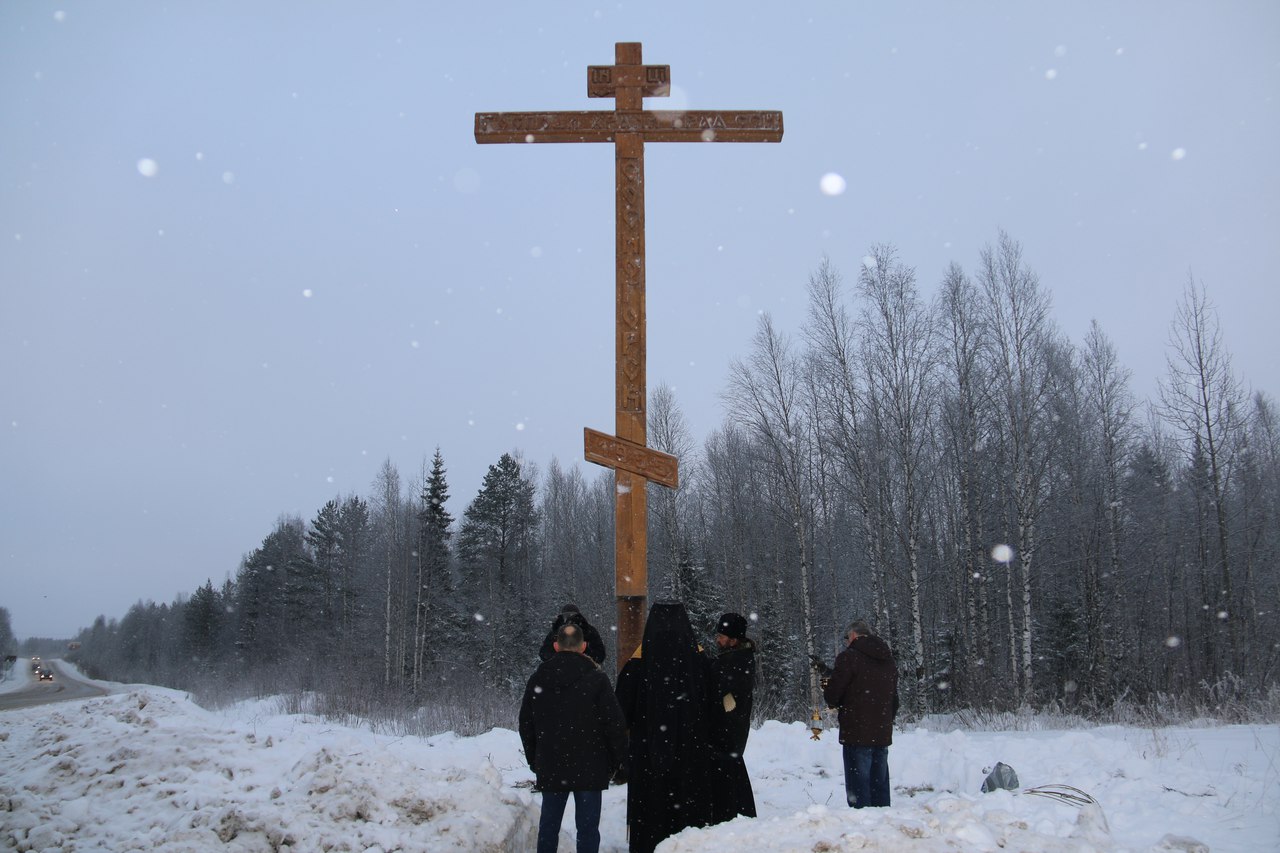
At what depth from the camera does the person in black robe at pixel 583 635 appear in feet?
16.6

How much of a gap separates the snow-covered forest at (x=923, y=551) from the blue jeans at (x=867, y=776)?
22.6 ft

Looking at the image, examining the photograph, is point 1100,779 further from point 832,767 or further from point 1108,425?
point 1108,425

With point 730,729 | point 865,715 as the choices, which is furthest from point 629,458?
point 865,715

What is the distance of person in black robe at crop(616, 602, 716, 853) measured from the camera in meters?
4.96

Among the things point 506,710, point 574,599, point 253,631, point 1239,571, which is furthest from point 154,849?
point 253,631

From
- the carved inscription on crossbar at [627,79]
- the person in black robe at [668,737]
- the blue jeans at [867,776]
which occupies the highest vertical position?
the carved inscription on crossbar at [627,79]

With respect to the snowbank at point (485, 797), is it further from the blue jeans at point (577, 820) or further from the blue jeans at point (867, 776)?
the blue jeans at point (577, 820)

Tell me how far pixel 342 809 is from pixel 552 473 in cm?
4620

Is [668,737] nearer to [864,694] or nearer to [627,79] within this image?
[864,694]

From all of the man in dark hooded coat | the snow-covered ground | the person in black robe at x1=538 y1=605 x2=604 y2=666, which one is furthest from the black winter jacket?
the snow-covered ground

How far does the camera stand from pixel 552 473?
2015 inches

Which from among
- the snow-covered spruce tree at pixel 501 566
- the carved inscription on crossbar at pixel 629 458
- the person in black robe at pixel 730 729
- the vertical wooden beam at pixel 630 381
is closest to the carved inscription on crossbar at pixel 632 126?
the vertical wooden beam at pixel 630 381

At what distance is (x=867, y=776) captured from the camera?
6301mm

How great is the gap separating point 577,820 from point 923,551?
32.4 meters
